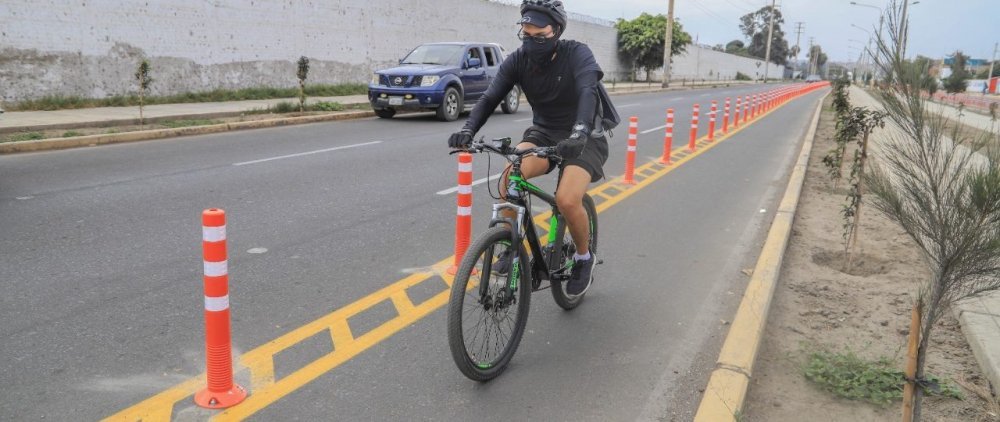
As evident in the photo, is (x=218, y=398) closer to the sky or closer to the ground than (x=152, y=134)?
closer to the ground

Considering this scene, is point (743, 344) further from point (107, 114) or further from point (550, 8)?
point (107, 114)

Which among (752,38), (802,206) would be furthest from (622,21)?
(752,38)

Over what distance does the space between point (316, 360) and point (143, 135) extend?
34.5 feet

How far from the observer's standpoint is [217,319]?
316 centimetres

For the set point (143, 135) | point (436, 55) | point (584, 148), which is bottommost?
point (143, 135)

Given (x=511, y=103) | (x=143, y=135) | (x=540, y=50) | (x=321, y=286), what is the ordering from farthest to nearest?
(x=511, y=103) < (x=143, y=135) < (x=321, y=286) < (x=540, y=50)

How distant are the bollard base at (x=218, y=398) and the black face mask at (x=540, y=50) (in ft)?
7.62

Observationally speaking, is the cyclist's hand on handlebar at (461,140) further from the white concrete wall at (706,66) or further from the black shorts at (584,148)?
the white concrete wall at (706,66)

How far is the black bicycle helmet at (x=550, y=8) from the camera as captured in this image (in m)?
3.86

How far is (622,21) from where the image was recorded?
5919cm

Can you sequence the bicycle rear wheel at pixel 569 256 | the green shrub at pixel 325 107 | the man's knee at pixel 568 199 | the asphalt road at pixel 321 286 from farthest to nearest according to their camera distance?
the green shrub at pixel 325 107 → the bicycle rear wheel at pixel 569 256 → the man's knee at pixel 568 199 → the asphalt road at pixel 321 286

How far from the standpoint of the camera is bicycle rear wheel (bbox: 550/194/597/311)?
4.50 meters

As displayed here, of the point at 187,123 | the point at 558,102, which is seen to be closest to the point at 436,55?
the point at 187,123

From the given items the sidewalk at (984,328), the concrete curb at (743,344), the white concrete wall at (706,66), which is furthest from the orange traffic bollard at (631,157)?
the white concrete wall at (706,66)
